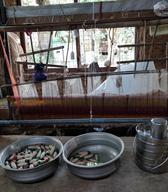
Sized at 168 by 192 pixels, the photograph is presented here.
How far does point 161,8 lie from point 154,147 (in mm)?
956

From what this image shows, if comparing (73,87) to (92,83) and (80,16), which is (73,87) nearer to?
(92,83)

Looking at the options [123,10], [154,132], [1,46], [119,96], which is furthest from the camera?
[119,96]

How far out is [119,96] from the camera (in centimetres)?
229

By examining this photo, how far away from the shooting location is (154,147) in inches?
51.9

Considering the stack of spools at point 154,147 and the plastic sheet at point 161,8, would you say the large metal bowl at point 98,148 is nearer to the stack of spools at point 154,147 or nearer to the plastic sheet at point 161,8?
the stack of spools at point 154,147

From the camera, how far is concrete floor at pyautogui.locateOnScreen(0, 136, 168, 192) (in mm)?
1282

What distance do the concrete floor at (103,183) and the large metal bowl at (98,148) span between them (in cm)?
4

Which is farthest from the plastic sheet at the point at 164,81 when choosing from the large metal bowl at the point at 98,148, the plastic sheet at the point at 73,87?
the large metal bowl at the point at 98,148

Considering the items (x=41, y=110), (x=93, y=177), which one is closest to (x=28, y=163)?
(x=93, y=177)

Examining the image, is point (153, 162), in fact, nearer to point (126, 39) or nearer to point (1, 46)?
point (1, 46)

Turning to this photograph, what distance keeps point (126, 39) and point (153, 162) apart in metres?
3.90

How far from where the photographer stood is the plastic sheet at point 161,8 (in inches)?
62.7

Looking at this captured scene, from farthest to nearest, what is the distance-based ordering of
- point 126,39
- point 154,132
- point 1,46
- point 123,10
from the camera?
point 126,39 < point 1,46 < point 123,10 < point 154,132

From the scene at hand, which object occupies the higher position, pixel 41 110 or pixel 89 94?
pixel 89 94
